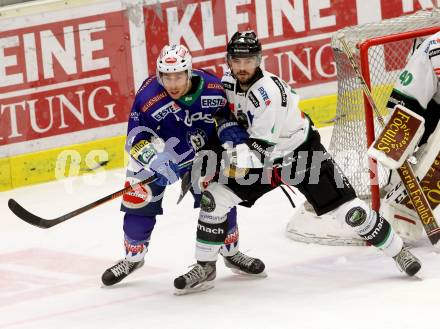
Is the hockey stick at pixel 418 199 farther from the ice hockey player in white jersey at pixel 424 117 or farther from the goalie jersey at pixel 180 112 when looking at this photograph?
the goalie jersey at pixel 180 112

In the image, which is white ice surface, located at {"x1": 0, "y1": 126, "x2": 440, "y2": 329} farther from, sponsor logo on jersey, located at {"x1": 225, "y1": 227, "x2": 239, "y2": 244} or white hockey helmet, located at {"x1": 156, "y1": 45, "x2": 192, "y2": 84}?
white hockey helmet, located at {"x1": 156, "y1": 45, "x2": 192, "y2": 84}

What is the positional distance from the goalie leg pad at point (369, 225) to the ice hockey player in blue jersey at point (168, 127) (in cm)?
51

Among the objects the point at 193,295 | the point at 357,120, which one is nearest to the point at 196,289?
the point at 193,295

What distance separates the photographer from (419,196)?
468cm

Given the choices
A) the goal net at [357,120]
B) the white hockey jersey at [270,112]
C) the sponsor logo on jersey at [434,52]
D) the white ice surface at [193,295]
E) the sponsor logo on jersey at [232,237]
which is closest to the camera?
the white ice surface at [193,295]

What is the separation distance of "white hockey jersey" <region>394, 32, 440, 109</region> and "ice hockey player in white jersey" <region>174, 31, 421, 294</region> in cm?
52

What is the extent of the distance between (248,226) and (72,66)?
5.78ft

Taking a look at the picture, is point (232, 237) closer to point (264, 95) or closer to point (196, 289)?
point (196, 289)

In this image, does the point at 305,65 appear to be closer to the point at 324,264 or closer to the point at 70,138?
the point at 70,138

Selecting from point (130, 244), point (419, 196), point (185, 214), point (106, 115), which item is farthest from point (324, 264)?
point (106, 115)

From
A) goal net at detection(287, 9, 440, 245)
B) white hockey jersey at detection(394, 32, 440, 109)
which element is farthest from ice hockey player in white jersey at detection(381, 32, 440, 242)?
goal net at detection(287, 9, 440, 245)

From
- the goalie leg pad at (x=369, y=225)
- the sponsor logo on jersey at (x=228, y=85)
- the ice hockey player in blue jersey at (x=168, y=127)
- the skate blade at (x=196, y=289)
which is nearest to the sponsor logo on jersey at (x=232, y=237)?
the ice hockey player in blue jersey at (x=168, y=127)

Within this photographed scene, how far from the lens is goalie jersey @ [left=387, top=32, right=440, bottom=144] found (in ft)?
14.9

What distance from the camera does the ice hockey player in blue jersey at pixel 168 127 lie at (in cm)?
426
